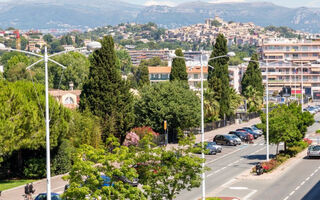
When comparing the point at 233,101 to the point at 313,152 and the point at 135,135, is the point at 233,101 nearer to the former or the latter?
the point at 135,135

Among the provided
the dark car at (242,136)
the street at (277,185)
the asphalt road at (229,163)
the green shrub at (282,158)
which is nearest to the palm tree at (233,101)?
the dark car at (242,136)

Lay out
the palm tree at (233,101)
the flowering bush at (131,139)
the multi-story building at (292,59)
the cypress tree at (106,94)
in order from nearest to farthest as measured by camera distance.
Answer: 1. the cypress tree at (106,94)
2. the flowering bush at (131,139)
3. the palm tree at (233,101)
4. the multi-story building at (292,59)

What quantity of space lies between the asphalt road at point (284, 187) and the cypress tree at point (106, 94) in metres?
18.5

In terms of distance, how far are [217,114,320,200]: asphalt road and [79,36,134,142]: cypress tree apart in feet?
60.8

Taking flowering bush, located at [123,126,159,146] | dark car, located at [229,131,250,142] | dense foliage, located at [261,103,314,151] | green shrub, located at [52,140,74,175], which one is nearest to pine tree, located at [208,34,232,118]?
dark car, located at [229,131,250,142]

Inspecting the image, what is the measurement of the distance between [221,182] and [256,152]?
20.9 meters

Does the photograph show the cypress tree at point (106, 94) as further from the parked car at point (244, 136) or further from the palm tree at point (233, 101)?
the palm tree at point (233, 101)

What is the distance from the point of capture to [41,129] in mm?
48719

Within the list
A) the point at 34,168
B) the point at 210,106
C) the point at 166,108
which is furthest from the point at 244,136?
the point at 34,168

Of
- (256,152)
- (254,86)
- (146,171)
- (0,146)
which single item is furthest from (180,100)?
(254,86)

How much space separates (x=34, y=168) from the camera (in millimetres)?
50531

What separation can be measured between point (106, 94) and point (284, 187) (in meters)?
24.9

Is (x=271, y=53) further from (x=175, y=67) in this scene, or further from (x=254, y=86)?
(x=175, y=67)

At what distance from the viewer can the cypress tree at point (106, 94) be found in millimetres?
64750
